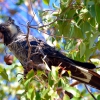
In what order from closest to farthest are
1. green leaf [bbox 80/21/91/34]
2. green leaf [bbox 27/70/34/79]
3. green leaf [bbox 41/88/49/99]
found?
green leaf [bbox 41/88/49/99]
green leaf [bbox 27/70/34/79]
green leaf [bbox 80/21/91/34]

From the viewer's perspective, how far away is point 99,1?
A: 238cm

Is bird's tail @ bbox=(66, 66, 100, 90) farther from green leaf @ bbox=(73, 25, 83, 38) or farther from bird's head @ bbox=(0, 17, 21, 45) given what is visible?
bird's head @ bbox=(0, 17, 21, 45)

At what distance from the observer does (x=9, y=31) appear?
148 inches

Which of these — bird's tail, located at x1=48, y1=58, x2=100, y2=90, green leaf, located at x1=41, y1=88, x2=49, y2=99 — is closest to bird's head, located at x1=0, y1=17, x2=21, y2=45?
bird's tail, located at x1=48, y1=58, x2=100, y2=90

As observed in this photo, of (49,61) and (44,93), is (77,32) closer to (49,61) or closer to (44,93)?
(49,61)

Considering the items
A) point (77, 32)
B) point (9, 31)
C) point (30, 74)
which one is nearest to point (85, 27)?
point (77, 32)

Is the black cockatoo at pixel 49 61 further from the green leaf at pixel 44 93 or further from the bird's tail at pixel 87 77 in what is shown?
the green leaf at pixel 44 93

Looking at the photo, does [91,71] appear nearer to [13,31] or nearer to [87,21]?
[87,21]

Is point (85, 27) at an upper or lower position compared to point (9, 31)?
upper

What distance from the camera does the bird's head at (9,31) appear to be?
12.1 ft

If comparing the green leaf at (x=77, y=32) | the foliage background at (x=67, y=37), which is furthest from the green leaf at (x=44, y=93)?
the green leaf at (x=77, y=32)

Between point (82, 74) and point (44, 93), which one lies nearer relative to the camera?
point (44, 93)

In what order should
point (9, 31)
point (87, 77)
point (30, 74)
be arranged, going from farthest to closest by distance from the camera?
1. point (9, 31)
2. point (87, 77)
3. point (30, 74)

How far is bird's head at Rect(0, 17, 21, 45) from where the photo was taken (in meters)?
3.70
